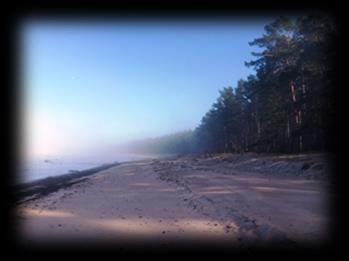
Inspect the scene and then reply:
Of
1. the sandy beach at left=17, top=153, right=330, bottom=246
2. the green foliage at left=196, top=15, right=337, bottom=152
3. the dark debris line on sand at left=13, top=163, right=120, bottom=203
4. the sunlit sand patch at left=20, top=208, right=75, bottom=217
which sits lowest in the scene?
the dark debris line on sand at left=13, top=163, right=120, bottom=203

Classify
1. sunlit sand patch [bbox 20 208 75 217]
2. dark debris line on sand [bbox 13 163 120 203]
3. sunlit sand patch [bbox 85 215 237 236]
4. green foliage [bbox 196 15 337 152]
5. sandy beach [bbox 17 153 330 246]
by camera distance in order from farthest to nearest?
green foliage [bbox 196 15 337 152], dark debris line on sand [bbox 13 163 120 203], sunlit sand patch [bbox 20 208 75 217], sunlit sand patch [bbox 85 215 237 236], sandy beach [bbox 17 153 330 246]

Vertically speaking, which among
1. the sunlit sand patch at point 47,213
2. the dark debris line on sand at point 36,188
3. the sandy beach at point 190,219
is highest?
the sandy beach at point 190,219

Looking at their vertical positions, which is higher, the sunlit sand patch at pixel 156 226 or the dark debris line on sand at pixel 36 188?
the sunlit sand patch at pixel 156 226

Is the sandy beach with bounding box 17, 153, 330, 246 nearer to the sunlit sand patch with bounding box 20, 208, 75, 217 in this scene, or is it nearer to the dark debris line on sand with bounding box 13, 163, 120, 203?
the sunlit sand patch with bounding box 20, 208, 75, 217

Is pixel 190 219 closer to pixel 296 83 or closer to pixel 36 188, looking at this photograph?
pixel 36 188

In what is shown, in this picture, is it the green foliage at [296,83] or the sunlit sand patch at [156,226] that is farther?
the green foliage at [296,83]

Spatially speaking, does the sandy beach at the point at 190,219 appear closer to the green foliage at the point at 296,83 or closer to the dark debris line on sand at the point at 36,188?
the dark debris line on sand at the point at 36,188

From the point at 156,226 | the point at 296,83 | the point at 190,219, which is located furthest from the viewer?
the point at 296,83

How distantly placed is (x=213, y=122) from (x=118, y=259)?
79.4 metres

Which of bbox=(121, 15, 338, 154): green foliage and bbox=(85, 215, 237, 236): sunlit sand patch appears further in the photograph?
bbox=(121, 15, 338, 154): green foliage

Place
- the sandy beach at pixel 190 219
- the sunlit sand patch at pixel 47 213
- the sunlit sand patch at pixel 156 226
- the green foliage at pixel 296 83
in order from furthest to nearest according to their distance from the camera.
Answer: the green foliage at pixel 296 83, the sunlit sand patch at pixel 47 213, the sunlit sand patch at pixel 156 226, the sandy beach at pixel 190 219

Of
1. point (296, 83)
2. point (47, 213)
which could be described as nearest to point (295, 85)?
point (296, 83)

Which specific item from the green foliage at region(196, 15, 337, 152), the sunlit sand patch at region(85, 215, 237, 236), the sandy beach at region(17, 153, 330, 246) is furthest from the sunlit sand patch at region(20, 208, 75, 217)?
the green foliage at region(196, 15, 337, 152)

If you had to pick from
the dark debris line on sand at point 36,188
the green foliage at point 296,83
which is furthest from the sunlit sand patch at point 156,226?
the green foliage at point 296,83
